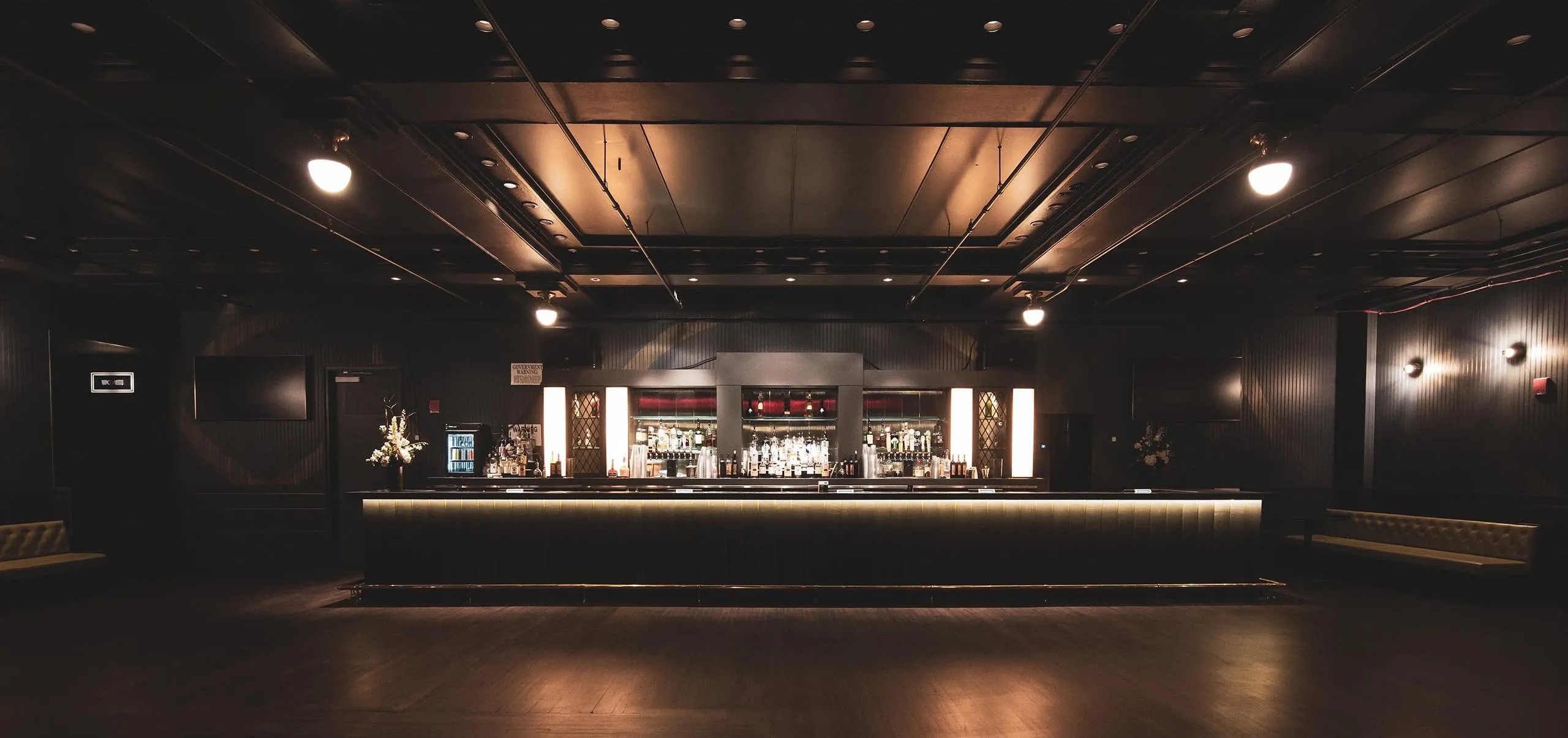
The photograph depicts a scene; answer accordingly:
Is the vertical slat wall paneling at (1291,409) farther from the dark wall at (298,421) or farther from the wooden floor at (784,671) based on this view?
the dark wall at (298,421)

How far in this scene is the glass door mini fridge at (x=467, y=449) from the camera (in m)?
8.27

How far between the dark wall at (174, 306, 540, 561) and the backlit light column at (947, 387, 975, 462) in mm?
5613

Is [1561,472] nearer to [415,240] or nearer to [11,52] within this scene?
[415,240]

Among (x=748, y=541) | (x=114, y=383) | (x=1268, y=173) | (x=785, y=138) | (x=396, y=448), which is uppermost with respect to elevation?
(x=785, y=138)

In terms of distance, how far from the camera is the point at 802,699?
3.77 metres

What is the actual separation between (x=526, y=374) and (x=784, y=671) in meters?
5.87

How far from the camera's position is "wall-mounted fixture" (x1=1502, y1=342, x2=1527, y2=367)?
682 centimetres

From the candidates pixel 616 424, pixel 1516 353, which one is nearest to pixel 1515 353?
pixel 1516 353

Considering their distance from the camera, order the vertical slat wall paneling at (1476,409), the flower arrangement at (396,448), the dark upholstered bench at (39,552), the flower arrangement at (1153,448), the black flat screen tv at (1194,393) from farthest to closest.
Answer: the black flat screen tv at (1194,393) < the flower arrangement at (1153,448) < the flower arrangement at (396,448) < the vertical slat wall paneling at (1476,409) < the dark upholstered bench at (39,552)

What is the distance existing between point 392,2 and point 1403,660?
7.50 meters

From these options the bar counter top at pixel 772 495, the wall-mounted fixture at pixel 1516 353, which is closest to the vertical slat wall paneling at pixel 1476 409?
the wall-mounted fixture at pixel 1516 353

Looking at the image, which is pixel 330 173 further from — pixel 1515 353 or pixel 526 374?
pixel 1515 353

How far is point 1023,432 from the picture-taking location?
8508 millimetres

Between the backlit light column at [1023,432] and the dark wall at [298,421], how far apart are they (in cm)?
648
